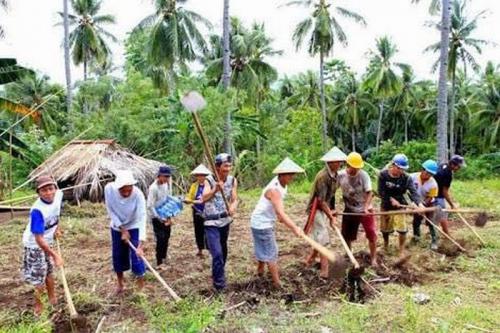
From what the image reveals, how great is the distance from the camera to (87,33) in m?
30.1

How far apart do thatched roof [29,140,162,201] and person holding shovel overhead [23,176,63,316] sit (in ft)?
32.7

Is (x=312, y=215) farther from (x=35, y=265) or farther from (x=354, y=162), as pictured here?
(x=35, y=265)

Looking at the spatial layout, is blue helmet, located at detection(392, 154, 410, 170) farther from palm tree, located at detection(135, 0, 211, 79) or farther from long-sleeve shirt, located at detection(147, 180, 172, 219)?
palm tree, located at detection(135, 0, 211, 79)

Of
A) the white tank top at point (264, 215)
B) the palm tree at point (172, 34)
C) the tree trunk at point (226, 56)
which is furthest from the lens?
the palm tree at point (172, 34)

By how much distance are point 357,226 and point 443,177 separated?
191 centimetres

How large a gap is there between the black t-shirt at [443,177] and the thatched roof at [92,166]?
966 cm

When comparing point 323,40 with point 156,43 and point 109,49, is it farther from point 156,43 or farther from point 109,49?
point 109,49

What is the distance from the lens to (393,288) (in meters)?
6.16

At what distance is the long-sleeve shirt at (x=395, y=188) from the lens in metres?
7.45

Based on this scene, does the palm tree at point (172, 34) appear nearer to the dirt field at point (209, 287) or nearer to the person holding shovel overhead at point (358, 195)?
the dirt field at point (209, 287)

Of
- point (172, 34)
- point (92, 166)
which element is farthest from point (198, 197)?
point (172, 34)

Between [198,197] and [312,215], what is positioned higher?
[198,197]

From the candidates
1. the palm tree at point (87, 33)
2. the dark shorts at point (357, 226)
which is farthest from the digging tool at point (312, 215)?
the palm tree at point (87, 33)

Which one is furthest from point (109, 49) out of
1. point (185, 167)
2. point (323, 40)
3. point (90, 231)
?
point (90, 231)
